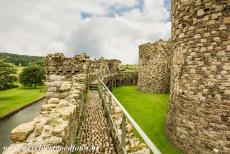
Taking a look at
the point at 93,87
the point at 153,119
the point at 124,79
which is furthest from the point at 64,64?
the point at 124,79

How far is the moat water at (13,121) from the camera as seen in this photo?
18.8 meters

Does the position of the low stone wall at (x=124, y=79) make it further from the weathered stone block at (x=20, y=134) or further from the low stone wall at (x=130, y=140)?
the weathered stone block at (x=20, y=134)

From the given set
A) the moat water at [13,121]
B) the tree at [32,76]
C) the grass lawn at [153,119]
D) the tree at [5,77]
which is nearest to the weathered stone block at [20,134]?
the grass lawn at [153,119]

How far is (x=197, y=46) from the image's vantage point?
883cm

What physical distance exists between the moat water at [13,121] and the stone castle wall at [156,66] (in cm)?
1205

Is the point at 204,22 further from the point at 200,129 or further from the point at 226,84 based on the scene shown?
the point at 200,129

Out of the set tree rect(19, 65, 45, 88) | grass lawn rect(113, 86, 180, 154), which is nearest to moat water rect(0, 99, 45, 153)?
grass lawn rect(113, 86, 180, 154)

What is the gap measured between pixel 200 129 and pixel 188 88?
150 centimetres

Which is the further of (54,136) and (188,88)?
(188,88)

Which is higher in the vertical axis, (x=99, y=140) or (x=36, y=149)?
(x=36, y=149)

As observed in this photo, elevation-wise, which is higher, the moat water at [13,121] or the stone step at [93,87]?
the stone step at [93,87]

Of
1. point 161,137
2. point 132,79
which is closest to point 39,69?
point 132,79

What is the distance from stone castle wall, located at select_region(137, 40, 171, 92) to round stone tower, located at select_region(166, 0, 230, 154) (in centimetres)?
1487

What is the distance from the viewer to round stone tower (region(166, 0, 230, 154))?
7.94 meters
